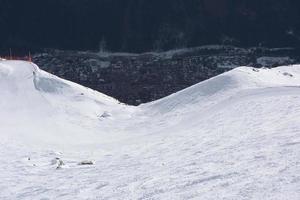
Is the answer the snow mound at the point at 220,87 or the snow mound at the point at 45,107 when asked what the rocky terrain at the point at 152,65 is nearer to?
the snow mound at the point at 45,107

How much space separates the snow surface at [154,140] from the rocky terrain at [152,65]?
35.2 ft

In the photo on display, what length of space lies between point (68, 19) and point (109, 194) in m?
32.9

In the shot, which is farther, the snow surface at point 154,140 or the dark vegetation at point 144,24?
the dark vegetation at point 144,24

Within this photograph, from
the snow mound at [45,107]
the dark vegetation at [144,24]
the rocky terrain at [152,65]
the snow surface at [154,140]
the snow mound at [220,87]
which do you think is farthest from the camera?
the dark vegetation at [144,24]

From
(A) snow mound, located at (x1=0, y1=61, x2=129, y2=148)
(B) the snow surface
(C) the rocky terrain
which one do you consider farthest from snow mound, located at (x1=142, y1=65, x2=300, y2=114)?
(C) the rocky terrain

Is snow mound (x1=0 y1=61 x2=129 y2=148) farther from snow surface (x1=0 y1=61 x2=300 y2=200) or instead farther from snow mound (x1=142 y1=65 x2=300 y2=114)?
snow mound (x1=142 y1=65 x2=300 y2=114)

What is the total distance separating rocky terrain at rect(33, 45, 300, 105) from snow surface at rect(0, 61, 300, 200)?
10.7 meters

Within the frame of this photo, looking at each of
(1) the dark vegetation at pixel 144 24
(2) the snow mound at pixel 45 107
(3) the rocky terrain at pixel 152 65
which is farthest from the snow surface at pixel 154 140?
(1) the dark vegetation at pixel 144 24

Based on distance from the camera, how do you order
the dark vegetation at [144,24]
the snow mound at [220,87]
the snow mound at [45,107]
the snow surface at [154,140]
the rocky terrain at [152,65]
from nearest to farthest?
the snow surface at [154,140] → the snow mound at [45,107] → the snow mound at [220,87] → the rocky terrain at [152,65] → the dark vegetation at [144,24]

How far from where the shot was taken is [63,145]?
42.8ft

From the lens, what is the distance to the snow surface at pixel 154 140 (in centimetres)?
726

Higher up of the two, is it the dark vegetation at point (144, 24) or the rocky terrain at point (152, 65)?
the dark vegetation at point (144, 24)

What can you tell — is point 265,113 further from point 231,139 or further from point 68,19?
point 68,19

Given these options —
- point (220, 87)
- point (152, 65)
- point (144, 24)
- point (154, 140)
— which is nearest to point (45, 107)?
point (154, 140)
